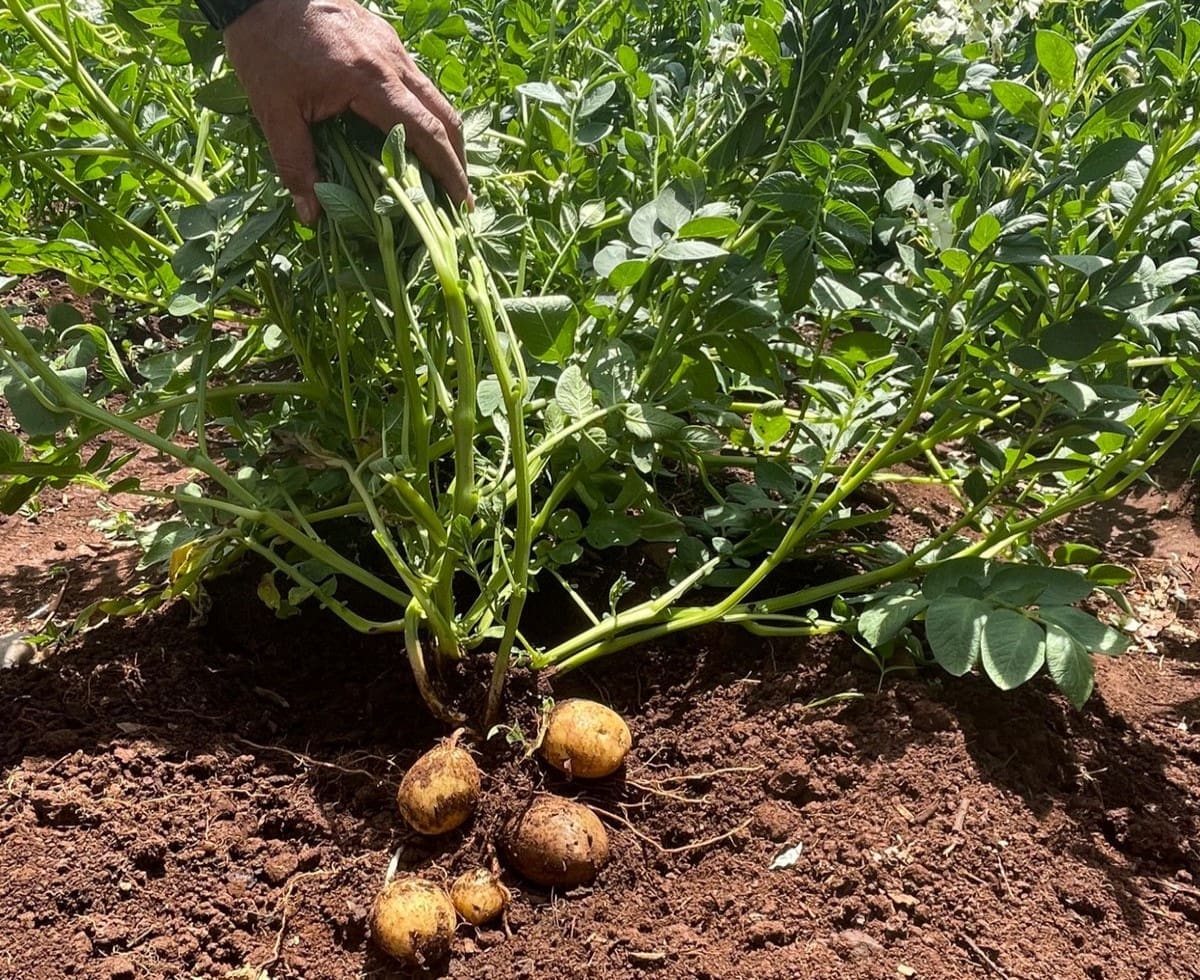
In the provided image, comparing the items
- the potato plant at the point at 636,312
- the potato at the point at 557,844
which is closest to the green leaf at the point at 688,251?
the potato plant at the point at 636,312

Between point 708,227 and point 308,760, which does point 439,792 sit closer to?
point 308,760

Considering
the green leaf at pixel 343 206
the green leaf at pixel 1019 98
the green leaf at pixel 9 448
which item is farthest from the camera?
the green leaf at pixel 9 448

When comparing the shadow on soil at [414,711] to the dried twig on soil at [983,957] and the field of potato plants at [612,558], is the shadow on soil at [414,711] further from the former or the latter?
the dried twig on soil at [983,957]

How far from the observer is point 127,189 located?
157 centimetres

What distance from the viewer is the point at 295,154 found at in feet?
3.77

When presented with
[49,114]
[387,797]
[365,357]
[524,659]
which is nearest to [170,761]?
[387,797]

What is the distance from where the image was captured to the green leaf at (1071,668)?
3.77 feet

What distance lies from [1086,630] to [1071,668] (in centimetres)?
9

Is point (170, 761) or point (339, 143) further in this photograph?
point (170, 761)

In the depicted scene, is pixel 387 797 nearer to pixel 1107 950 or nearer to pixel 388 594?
pixel 388 594

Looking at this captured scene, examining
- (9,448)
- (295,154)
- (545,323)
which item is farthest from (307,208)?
(9,448)

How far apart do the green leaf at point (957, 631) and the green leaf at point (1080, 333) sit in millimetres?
327

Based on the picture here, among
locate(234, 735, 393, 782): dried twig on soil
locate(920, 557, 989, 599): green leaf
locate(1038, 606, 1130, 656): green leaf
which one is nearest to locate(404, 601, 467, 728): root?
locate(234, 735, 393, 782): dried twig on soil

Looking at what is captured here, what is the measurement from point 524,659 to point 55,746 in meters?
0.64
